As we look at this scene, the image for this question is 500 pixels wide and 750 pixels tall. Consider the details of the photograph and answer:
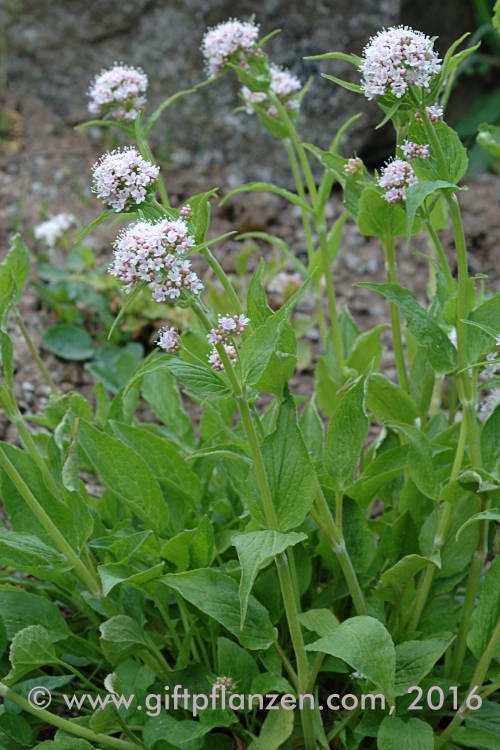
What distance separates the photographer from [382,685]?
4.40 feet

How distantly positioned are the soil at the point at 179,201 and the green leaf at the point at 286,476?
1.49m

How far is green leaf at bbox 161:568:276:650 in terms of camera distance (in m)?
1.46

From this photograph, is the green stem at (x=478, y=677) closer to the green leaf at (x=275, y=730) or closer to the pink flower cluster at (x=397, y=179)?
the green leaf at (x=275, y=730)

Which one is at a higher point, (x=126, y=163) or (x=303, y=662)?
(x=126, y=163)

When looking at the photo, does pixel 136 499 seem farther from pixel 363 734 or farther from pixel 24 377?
pixel 24 377

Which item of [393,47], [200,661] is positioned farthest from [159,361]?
[200,661]

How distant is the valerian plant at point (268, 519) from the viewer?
131 cm

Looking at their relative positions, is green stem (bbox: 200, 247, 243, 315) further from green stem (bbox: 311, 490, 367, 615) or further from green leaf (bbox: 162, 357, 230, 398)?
green stem (bbox: 311, 490, 367, 615)

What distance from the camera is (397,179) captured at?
145 centimetres

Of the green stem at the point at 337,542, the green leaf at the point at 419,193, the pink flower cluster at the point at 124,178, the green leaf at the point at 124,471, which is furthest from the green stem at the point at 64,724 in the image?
the green leaf at the point at 419,193

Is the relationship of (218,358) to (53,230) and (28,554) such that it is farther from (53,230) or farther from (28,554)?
(53,230)

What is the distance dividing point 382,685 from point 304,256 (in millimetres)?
2373

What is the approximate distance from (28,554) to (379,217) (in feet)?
3.28

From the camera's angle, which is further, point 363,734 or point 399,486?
point 399,486
